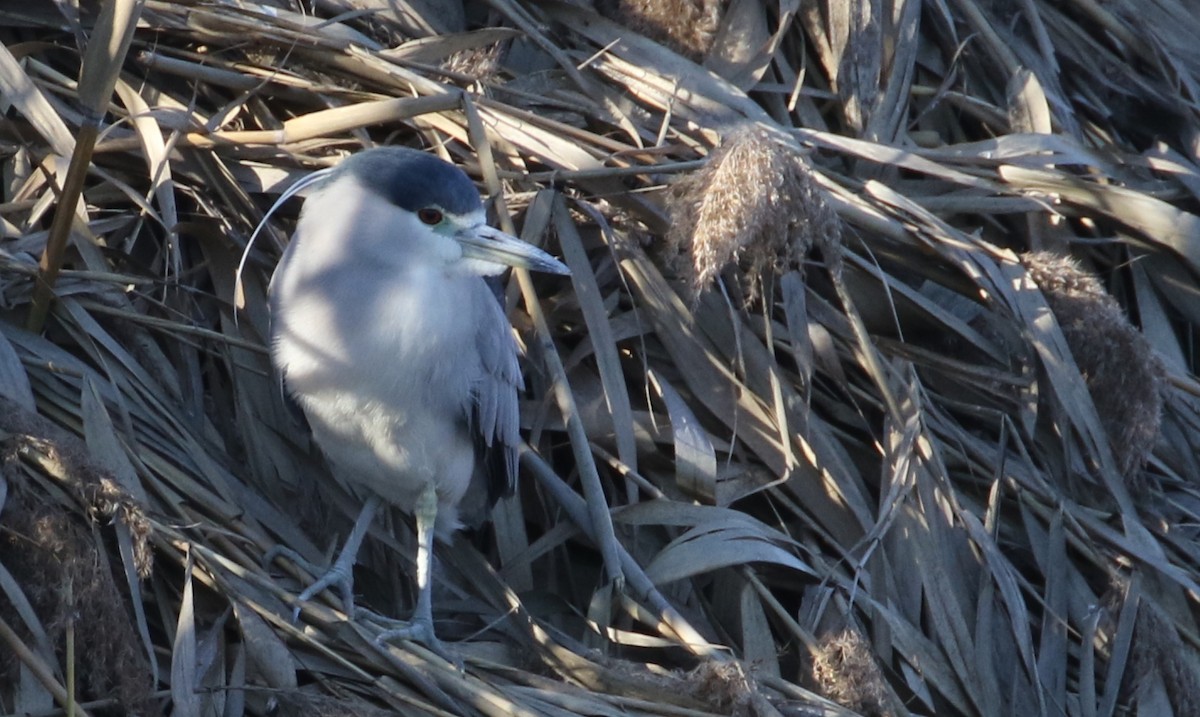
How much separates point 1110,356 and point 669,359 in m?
1.00

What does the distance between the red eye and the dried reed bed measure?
22 cm

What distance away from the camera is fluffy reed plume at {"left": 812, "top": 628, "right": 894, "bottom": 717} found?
2971 mm

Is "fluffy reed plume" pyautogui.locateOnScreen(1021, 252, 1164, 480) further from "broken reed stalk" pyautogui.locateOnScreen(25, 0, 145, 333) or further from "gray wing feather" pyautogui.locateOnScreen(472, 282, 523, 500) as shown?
"broken reed stalk" pyautogui.locateOnScreen(25, 0, 145, 333)

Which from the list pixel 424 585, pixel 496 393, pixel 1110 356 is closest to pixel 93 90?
pixel 496 393

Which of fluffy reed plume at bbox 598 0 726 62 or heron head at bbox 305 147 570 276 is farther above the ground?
fluffy reed plume at bbox 598 0 726 62

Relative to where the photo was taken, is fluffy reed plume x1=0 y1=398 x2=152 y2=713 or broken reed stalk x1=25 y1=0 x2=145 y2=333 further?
broken reed stalk x1=25 y1=0 x2=145 y2=333

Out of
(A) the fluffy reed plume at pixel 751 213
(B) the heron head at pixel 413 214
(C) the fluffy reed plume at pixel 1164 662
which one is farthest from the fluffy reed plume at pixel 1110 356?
(B) the heron head at pixel 413 214

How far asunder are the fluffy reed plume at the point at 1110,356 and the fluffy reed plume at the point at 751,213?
62 centimetres

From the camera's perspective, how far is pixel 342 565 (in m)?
3.15

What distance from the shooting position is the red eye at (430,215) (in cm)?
324

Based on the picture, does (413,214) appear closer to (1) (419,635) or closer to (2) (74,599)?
(1) (419,635)

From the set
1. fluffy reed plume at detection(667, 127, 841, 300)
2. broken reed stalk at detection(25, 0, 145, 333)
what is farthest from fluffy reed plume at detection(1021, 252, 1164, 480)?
broken reed stalk at detection(25, 0, 145, 333)

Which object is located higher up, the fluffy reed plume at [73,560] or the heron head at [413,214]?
the heron head at [413,214]

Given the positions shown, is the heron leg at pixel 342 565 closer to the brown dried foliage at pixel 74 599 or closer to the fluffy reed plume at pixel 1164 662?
the brown dried foliage at pixel 74 599
